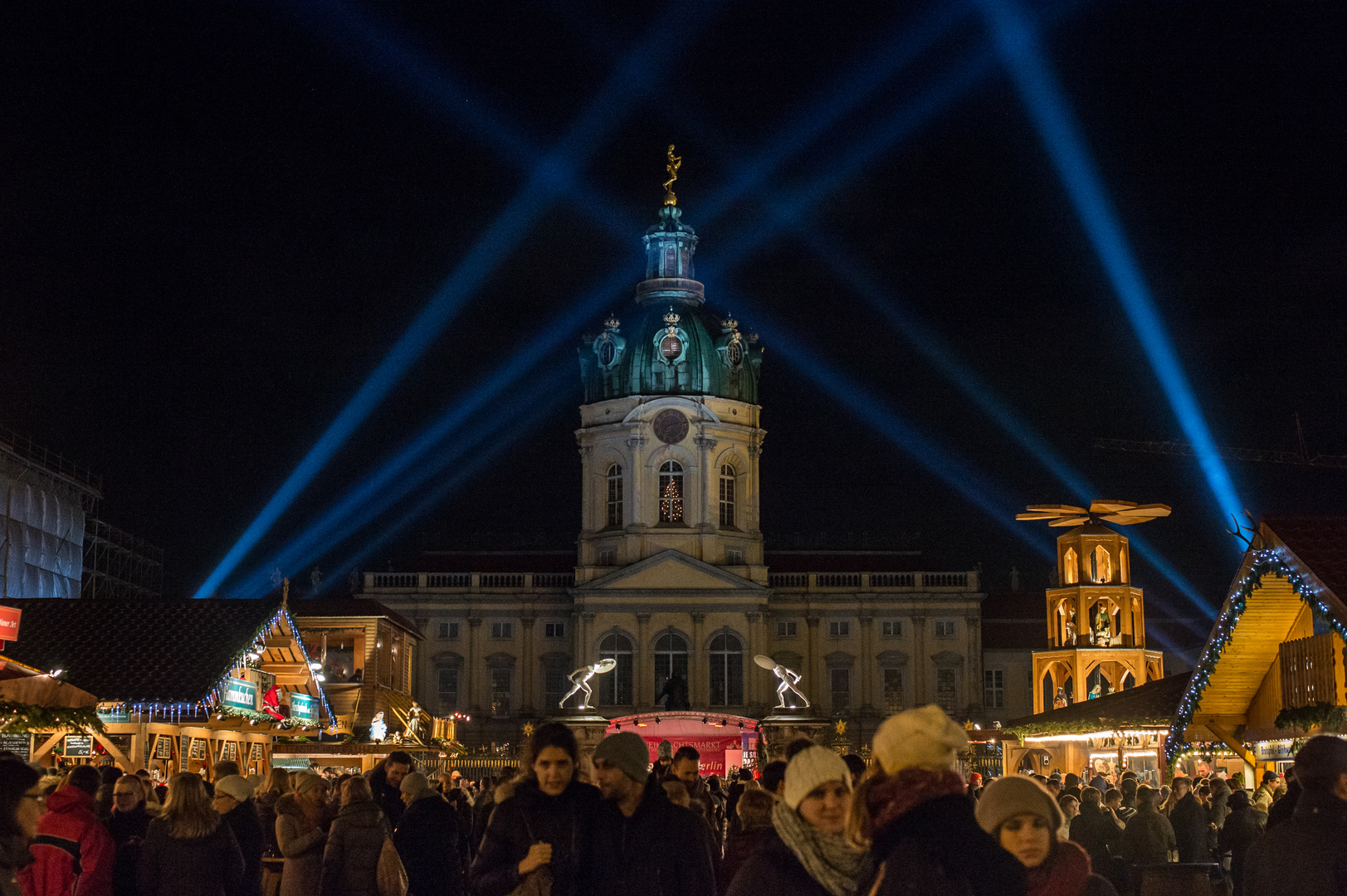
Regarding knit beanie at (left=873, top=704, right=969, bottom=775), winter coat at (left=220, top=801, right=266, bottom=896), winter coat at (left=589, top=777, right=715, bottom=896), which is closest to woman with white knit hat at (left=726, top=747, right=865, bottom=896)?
knit beanie at (left=873, top=704, right=969, bottom=775)

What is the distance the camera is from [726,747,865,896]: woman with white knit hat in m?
6.15

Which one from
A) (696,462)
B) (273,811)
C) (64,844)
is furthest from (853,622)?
(64,844)

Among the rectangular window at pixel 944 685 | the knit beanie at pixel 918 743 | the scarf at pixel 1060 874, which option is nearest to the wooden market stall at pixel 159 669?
the scarf at pixel 1060 874

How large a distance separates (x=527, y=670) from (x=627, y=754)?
62877 mm

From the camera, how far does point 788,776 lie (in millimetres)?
6320

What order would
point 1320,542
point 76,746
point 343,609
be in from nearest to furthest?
point 1320,542 < point 76,746 < point 343,609

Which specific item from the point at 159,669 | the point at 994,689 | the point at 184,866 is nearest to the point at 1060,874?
the point at 184,866

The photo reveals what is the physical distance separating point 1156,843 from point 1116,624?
24021 mm

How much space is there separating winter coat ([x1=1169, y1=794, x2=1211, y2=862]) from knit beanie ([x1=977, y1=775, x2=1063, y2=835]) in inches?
406

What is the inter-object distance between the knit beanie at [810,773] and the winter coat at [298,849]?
18.3 feet

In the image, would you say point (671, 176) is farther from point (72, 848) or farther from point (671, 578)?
point (72, 848)

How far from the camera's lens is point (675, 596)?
68125 millimetres

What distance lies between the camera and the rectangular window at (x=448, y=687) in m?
70.1

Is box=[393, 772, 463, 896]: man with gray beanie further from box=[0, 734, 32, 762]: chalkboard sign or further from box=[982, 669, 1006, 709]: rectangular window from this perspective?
box=[982, 669, 1006, 709]: rectangular window
